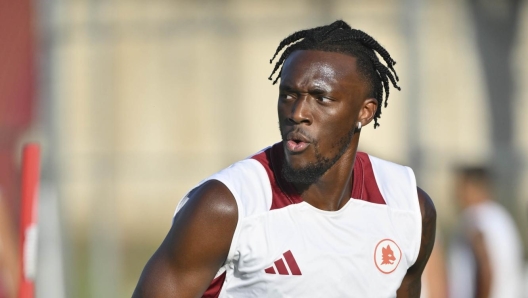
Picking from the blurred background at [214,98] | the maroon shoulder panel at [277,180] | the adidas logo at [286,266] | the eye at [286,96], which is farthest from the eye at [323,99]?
the blurred background at [214,98]

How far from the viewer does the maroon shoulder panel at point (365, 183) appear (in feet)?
11.7

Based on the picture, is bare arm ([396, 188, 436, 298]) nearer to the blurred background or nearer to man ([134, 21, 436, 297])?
man ([134, 21, 436, 297])

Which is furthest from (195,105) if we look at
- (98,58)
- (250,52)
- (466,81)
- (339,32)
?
(339,32)

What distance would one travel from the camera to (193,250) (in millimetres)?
3023

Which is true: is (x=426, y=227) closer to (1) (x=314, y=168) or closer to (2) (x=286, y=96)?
(1) (x=314, y=168)

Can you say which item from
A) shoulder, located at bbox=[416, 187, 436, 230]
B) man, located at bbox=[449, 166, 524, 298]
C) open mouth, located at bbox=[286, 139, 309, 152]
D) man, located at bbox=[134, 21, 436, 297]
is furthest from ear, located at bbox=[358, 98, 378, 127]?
man, located at bbox=[449, 166, 524, 298]

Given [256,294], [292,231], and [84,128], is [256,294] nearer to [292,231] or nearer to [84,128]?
[292,231]

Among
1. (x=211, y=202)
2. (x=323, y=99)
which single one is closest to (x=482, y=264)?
(x=323, y=99)

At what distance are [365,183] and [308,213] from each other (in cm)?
38

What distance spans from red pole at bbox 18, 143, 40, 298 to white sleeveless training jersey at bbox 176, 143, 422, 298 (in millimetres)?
898

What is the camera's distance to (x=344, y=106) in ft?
11.0

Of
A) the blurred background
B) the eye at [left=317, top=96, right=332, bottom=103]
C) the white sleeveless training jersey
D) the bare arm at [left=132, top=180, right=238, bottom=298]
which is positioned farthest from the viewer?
the blurred background

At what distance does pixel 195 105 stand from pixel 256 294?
37.6 ft

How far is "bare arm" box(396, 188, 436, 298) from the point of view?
3633mm
